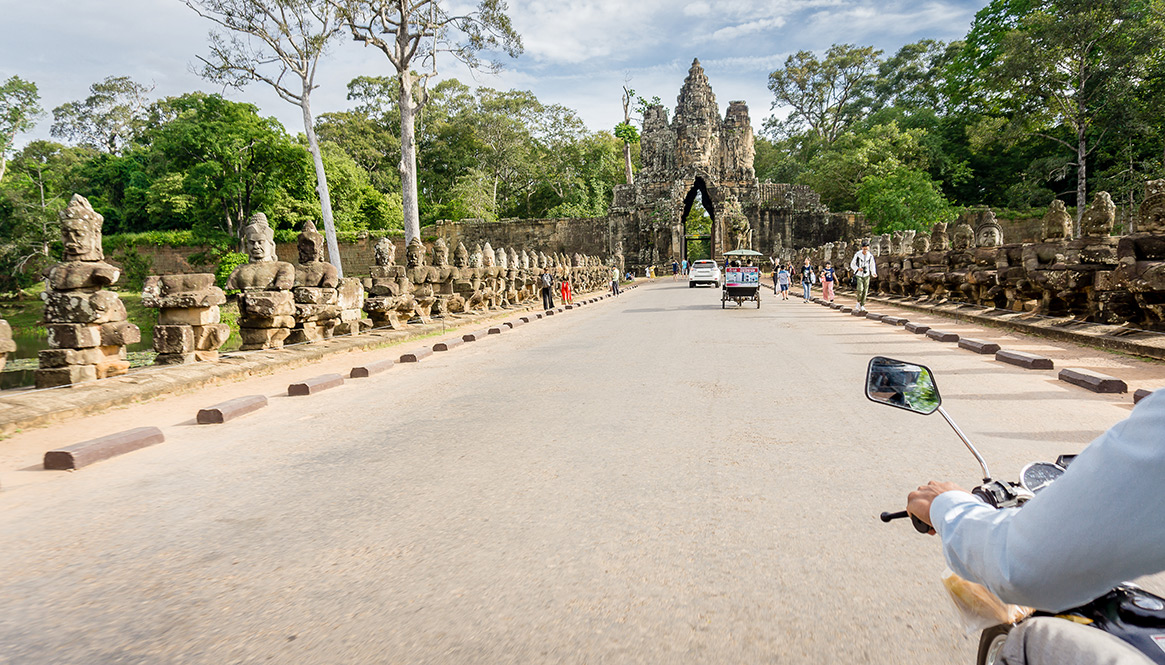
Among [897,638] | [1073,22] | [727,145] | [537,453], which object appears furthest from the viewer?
[727,145]

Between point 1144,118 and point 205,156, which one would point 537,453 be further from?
point 1144,118

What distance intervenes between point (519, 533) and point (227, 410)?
13.0 feet

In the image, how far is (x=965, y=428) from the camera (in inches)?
185

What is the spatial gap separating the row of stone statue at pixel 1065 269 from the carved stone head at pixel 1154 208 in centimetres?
1

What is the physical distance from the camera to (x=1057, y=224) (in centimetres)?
1249

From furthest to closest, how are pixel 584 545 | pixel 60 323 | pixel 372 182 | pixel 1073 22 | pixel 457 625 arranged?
pixel 372 182 → pixel 1073 22 → pixel 60 323 → pixel 584 545 → pixel 457 625

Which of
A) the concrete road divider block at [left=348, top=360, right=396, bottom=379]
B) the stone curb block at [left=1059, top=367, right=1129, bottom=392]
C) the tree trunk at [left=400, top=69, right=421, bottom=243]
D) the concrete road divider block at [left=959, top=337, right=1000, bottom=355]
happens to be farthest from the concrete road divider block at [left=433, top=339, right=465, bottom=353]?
the tree trunk at [left=400, top=69, right=421, bottom=243]

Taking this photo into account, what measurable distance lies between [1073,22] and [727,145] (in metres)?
31.5

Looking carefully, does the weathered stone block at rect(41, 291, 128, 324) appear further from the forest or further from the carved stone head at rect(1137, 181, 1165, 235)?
the forest

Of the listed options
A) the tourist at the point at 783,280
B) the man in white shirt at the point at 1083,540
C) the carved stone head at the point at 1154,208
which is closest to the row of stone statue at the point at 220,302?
the man in white shirt at the point at 1083,540

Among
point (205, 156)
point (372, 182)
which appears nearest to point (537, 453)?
point (205, 156)

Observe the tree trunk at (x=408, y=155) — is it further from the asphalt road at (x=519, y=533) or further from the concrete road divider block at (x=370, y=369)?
the asphalt road at (x=519, y=533)

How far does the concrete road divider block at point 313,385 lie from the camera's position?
7.00 metres

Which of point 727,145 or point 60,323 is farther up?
point 727,145
